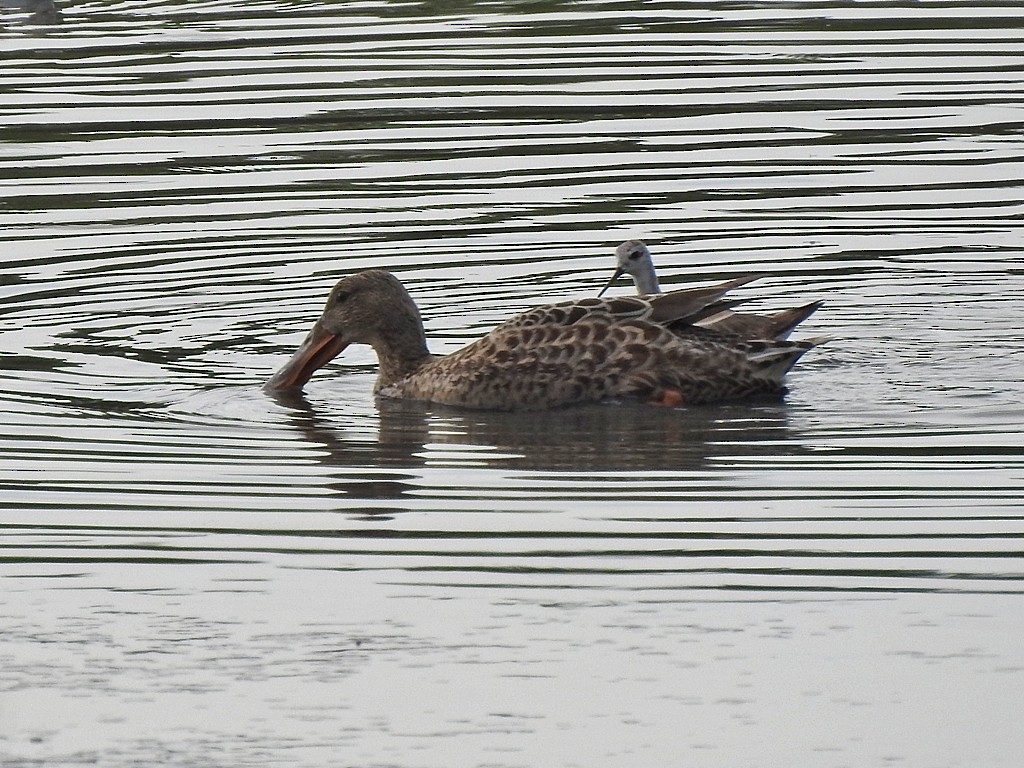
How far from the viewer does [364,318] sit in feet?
39.3

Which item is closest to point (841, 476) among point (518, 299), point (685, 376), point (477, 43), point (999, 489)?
point (999, 489)

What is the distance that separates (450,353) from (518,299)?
1.36 metres

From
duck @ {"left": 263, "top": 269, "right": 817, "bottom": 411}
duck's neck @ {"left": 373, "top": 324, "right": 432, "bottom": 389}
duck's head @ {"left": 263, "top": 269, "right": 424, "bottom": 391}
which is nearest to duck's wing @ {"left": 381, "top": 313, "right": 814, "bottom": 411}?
duck @ {"left": 263, "top": 269, "right": 817, "bottom": 411}

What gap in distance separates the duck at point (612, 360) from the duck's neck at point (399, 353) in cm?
30

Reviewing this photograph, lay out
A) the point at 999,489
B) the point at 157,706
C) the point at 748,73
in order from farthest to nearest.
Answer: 1. the point at 748,73
2. the point at 999,489
3. the point at 157,706

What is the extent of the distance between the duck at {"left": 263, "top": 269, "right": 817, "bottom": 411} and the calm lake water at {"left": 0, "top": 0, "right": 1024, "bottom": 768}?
199 mm

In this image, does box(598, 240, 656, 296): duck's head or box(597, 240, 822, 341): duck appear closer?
box(597, 240, 822, 341): duck

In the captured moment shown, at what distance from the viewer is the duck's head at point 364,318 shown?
469 inches

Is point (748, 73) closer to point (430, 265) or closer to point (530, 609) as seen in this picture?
point (430, 265)

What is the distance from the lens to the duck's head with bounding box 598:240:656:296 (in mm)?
12612

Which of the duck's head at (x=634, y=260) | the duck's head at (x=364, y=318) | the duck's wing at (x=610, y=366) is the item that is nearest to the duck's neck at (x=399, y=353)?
the duck's head at (x=364, y=318)

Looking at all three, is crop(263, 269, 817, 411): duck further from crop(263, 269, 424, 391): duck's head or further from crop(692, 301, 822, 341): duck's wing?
crop(263, 269, 424, 391): duck's head

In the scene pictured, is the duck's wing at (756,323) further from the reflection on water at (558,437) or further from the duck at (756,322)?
the reflection on water at (558,437)

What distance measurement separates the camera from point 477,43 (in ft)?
72.5
